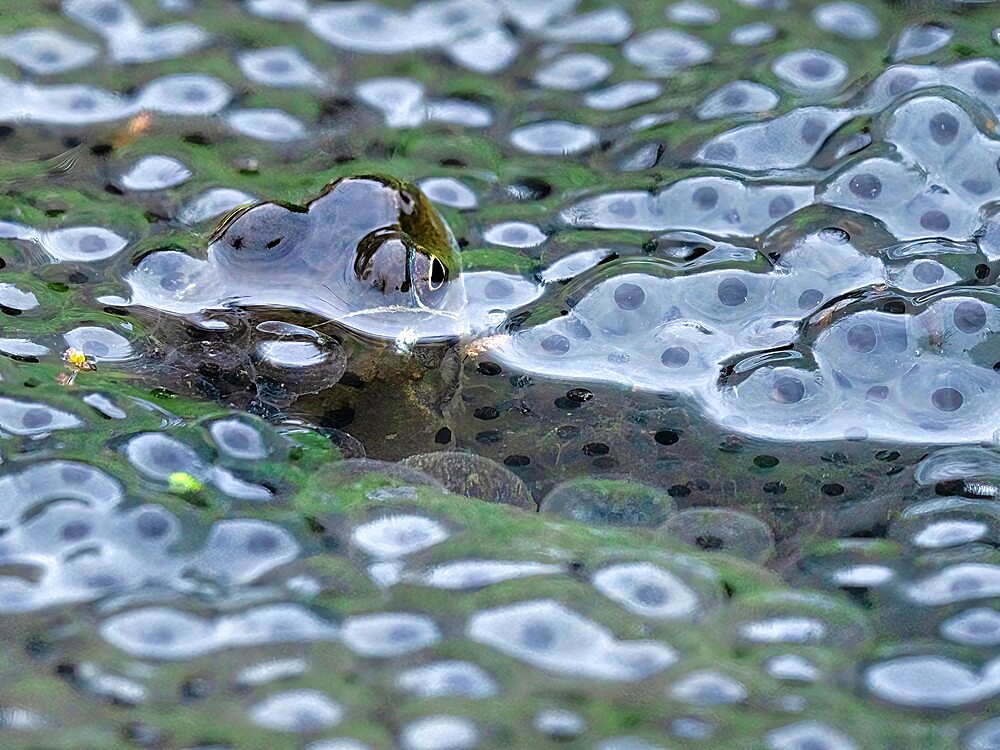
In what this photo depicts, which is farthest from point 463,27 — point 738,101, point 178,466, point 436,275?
point 178,466

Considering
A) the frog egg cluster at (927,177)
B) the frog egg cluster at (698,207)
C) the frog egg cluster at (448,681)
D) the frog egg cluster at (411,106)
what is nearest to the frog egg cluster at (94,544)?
the frog egg cluster at (448,681)

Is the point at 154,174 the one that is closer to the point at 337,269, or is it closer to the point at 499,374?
the point at 337,269

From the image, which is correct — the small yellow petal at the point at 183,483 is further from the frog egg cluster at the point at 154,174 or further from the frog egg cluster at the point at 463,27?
the frog egg cluster at the point at 463,27

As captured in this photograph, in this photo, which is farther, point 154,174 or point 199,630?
point 154,174

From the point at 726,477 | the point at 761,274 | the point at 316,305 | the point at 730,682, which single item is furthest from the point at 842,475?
the point at 316,305

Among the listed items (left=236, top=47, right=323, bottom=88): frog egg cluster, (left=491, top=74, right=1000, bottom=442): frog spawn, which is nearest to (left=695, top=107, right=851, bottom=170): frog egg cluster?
(left=491, top=74, right=1000, bottom=442): frog spawn

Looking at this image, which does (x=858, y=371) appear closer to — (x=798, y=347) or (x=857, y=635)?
(x=798, y=347)

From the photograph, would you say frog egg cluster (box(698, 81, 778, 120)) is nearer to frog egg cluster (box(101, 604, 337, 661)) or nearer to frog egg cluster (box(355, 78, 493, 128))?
frog egg cluster (box(355, 78, 493, 128))
